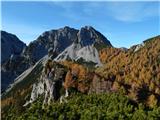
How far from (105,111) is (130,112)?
10753 mm

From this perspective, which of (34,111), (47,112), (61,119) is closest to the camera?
(61,119)

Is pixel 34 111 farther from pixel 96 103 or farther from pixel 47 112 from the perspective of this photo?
pixel 96 103

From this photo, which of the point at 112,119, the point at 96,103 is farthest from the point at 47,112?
the point at 112,119

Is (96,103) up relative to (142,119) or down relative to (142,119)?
up

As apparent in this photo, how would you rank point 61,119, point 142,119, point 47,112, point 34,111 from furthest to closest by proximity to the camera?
point 34,111 < point 47,112 < point 61,119 < point 142,119

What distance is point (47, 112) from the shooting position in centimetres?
18038

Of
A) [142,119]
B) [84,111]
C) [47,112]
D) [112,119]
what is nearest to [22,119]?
[47,112]

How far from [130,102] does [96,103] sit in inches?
665

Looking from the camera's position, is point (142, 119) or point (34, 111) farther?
point (34, 111)

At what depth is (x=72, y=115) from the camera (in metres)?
168

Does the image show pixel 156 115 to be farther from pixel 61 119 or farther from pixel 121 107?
pixel 61 119

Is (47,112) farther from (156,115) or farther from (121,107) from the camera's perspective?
(156,115)

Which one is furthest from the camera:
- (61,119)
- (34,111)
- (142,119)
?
(34,111)

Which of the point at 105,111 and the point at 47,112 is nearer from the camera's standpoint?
the point at 105,111
